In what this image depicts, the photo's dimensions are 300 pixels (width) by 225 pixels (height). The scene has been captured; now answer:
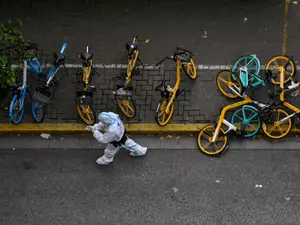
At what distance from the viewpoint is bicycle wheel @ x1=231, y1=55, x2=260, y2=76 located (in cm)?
952

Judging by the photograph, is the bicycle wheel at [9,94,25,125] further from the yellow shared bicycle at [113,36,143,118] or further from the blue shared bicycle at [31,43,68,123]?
the yellow shared bicycle at [113,36,143,118]

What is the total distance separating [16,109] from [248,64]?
16.4 feet

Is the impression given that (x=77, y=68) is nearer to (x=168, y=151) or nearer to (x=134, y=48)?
(x=134, y=48)

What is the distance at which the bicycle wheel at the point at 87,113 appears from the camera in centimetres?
896

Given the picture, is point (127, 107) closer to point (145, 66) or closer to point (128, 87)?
point (128, 87)

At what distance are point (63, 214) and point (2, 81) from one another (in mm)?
2743

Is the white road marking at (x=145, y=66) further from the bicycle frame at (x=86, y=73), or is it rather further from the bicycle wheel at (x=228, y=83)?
the bicycle frame at (x=86, y=73)

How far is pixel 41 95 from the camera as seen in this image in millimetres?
8867

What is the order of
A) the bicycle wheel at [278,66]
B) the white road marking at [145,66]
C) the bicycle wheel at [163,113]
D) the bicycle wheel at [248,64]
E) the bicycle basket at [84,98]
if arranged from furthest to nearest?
the white road marking at [145,66] < the bicycle wheel at [248,64] < the bicycle wheel at [278,66] < the bicycle wheel at [163,113] < the bicycle basket at [84,98]

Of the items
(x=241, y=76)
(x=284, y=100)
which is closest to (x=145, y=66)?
(x=241, y=76)

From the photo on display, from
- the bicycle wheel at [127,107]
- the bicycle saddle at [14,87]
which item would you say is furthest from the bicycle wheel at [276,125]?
the bicycle saddle at [14,87]

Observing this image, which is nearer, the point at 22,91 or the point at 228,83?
the point at 22,91

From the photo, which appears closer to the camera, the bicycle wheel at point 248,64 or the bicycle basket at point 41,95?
the bicycle basket at point 41,95

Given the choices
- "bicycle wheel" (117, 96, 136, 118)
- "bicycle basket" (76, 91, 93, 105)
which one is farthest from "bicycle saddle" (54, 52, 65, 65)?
"bicycle wheel" (117, 96, 136, 118)
